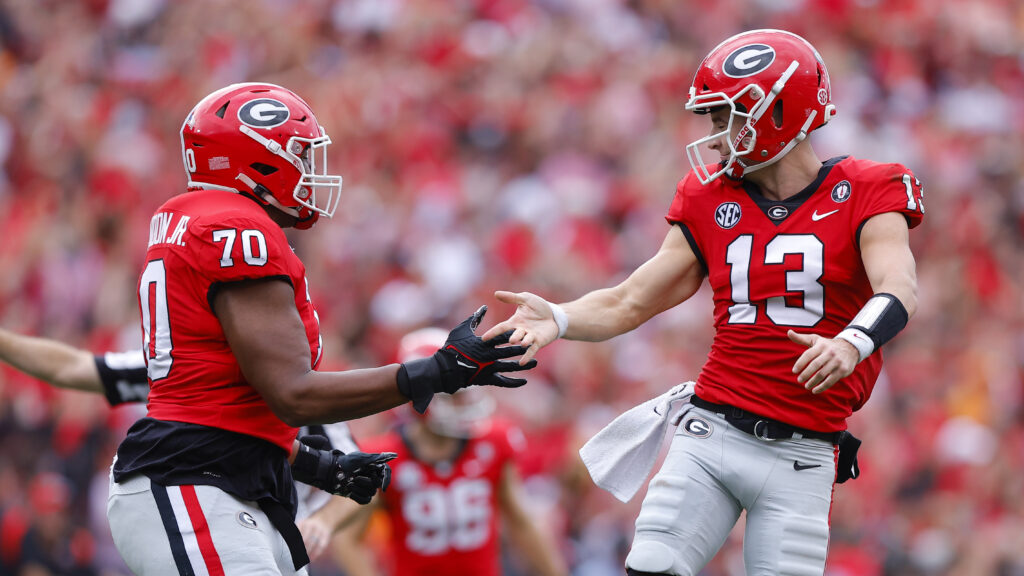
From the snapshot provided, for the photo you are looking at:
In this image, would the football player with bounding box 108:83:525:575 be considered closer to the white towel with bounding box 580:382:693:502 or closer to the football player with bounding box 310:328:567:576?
the white towel with bounding box 580:382:693:502

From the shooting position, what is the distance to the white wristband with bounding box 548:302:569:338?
438 cm

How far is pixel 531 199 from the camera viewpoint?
11492 millimetres

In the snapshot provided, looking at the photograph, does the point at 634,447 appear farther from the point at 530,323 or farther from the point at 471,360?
the point at 471,360

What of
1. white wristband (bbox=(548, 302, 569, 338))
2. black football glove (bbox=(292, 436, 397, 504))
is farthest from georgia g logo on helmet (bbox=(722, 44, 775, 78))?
black football glove (bbox=(292, 436, 397, 504))

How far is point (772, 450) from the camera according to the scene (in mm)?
4152

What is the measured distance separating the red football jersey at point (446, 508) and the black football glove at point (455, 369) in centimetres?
272

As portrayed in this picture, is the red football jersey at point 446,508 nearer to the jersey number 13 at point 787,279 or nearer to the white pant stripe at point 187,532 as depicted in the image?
the jersey number 13 at point 787,279

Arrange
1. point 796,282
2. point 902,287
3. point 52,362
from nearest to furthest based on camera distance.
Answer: point 902,287 < point 796,282 < point 52,362

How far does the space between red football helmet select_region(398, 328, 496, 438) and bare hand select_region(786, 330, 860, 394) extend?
3.00m

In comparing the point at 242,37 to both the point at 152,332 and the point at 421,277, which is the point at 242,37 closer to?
the point at 421,277

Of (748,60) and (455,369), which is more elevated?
(748,60)

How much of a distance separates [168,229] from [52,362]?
1.53m

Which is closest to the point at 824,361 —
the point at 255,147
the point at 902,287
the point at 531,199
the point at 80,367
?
the point at 902,287

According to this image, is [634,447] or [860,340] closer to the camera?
[860,340]
